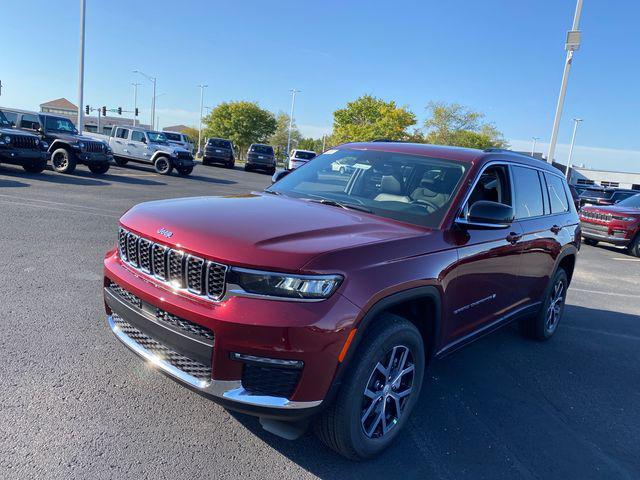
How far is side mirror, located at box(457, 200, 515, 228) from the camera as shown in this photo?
10.7 feet

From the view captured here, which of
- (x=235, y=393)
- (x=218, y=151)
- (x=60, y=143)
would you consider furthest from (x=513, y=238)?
(x=218, y=151)

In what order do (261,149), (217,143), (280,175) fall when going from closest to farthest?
(280,175) < (217,143) < (261,149)

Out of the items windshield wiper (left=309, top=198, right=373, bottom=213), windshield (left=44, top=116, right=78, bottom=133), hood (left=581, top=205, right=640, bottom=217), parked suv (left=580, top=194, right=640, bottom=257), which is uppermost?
windshield (left=44, top=116, right=78, bottom=133)

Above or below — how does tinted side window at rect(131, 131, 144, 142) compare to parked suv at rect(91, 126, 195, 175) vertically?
above

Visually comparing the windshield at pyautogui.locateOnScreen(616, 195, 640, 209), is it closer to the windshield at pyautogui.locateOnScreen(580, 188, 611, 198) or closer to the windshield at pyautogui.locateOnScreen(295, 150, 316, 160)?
the windshield at pyautogui.locateOnScreen(580, 188, 611, 198)

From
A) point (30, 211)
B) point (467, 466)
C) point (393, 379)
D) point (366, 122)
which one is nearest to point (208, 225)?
point (393, 379)

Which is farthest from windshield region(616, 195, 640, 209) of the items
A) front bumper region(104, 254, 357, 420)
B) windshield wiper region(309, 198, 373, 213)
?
front bumper region(104, 254, 357, 420)

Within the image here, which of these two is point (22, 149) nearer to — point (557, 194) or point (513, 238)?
point (557, 194)

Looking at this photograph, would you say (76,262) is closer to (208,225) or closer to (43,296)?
(43,296)

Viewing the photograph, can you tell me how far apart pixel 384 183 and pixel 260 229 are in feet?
4.82

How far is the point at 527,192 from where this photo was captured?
447cm

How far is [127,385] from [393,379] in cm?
185

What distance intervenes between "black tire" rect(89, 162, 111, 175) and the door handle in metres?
15.9

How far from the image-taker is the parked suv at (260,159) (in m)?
31.7
